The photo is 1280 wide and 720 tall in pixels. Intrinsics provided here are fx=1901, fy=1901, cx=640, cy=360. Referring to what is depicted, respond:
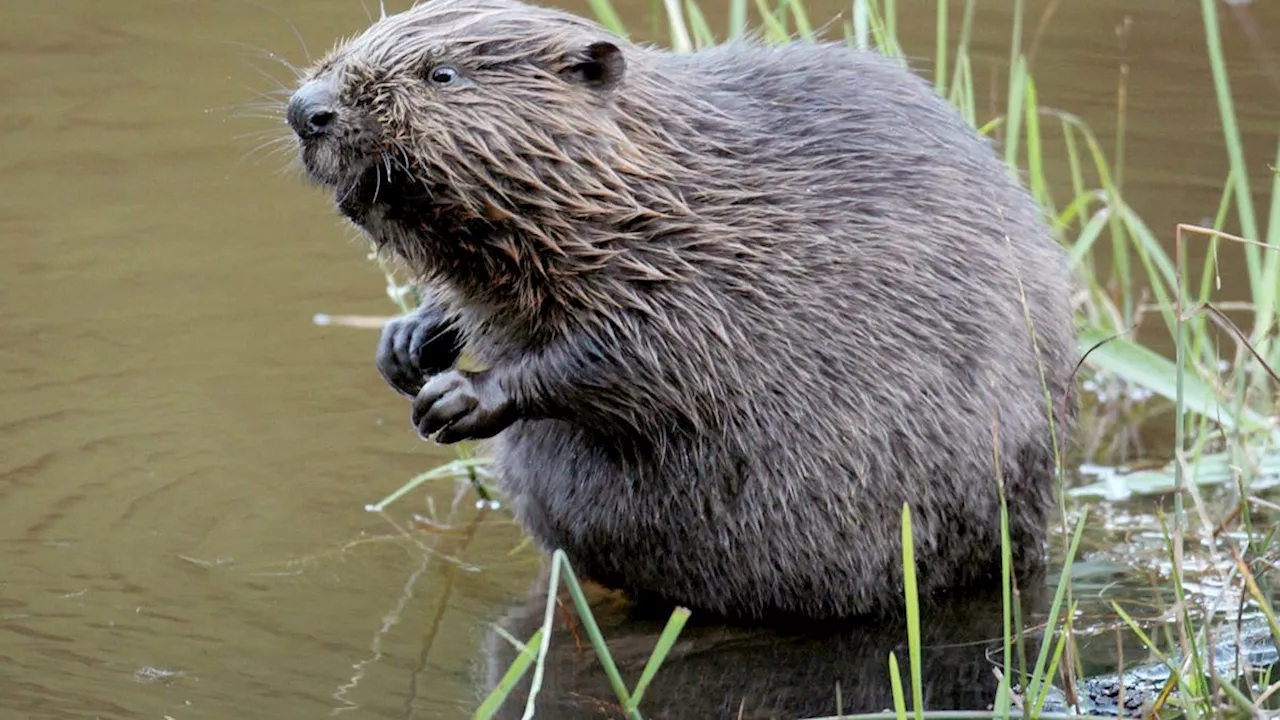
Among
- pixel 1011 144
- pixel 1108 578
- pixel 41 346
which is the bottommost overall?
pixel 1108 578

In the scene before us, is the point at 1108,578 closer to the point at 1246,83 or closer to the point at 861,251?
the point at 861,251

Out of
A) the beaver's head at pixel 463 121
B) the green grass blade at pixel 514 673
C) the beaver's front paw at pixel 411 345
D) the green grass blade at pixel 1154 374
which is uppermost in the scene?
the beaver's head at pixel 463 121

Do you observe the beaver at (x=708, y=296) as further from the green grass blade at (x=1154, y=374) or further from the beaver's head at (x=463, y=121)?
the green grass blade at (x=1154, y=374)

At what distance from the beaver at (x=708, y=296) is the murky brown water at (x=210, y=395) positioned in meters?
0.35

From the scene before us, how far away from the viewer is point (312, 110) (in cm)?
322

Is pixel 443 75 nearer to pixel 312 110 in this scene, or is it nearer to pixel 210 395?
pixel 312 110

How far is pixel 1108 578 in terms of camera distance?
13.0 feet

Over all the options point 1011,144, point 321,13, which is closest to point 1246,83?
point 1011,144

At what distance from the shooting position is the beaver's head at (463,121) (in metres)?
3.26

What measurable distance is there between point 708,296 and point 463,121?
22.9 inches

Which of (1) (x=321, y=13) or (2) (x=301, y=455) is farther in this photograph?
(1) (x=321, y=13)

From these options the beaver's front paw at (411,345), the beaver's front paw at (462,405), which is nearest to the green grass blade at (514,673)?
the beaver's front paw at (462,405)

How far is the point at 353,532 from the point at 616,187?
1.10m

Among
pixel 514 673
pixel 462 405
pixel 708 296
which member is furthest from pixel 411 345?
pixel 514 673
